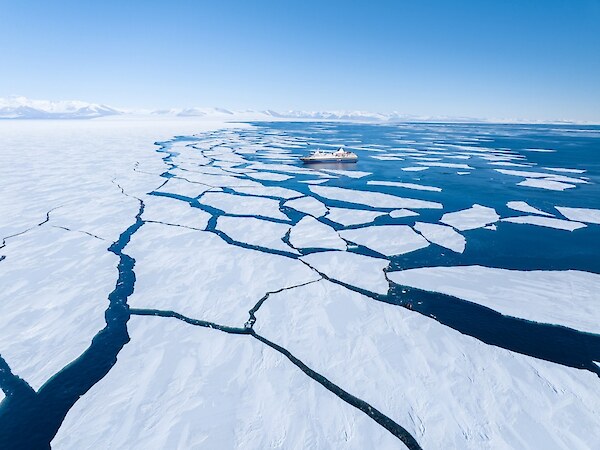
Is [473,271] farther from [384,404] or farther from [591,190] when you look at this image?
[591,190]

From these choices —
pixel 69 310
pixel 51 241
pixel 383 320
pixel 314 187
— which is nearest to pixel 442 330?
pixel 383 320

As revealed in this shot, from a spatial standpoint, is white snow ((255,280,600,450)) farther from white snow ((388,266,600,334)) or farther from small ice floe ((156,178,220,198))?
small ice floe ((156,178,220,198))

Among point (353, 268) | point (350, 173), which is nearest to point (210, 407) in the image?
point (353, 268)

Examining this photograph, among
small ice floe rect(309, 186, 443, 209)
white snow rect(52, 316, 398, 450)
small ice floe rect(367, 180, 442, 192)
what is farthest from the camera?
small ice floe rect(367, 180, 442, 192)

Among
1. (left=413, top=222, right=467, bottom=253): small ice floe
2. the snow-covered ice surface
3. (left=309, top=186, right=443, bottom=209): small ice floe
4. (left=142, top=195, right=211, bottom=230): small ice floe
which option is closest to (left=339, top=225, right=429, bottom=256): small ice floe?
the snow-covered ice surface

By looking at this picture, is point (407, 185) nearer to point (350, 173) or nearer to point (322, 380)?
point (350, 173)

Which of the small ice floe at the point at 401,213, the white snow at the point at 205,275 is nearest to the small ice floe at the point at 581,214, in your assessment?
the small ice floe at the point at 401,213
